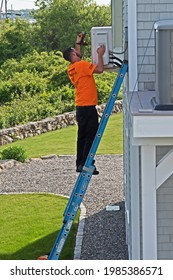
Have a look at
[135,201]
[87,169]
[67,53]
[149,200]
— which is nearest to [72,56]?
[67,53]

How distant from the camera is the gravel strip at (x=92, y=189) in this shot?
36.7 ft

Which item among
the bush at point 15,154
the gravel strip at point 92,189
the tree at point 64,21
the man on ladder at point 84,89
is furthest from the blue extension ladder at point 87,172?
the tree at point 64,21

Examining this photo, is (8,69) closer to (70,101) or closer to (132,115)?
(70,101)

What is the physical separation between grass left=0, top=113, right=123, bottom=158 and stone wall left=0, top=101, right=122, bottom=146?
0.25 m

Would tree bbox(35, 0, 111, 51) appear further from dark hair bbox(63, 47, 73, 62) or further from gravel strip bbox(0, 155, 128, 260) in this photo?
dark hair bbox(63, 47, 73, 62)

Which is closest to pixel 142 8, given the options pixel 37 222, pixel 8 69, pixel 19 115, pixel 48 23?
pixel 37 222

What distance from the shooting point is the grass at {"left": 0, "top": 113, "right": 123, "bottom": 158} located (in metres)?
20.8

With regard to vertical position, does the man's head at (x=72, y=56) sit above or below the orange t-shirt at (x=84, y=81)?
above

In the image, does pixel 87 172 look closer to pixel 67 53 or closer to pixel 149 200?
pixel 149 200

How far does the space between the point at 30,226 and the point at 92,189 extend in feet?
9.19

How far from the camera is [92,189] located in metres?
15.3

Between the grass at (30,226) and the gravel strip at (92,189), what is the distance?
0.35 meters

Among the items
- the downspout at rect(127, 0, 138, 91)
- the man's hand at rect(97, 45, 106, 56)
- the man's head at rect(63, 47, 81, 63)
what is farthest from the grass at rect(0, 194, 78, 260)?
the downspout at rect(127, 0, 138, 91)

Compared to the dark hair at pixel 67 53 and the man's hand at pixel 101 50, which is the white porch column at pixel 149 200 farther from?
the dark hair at pixel 67 53
